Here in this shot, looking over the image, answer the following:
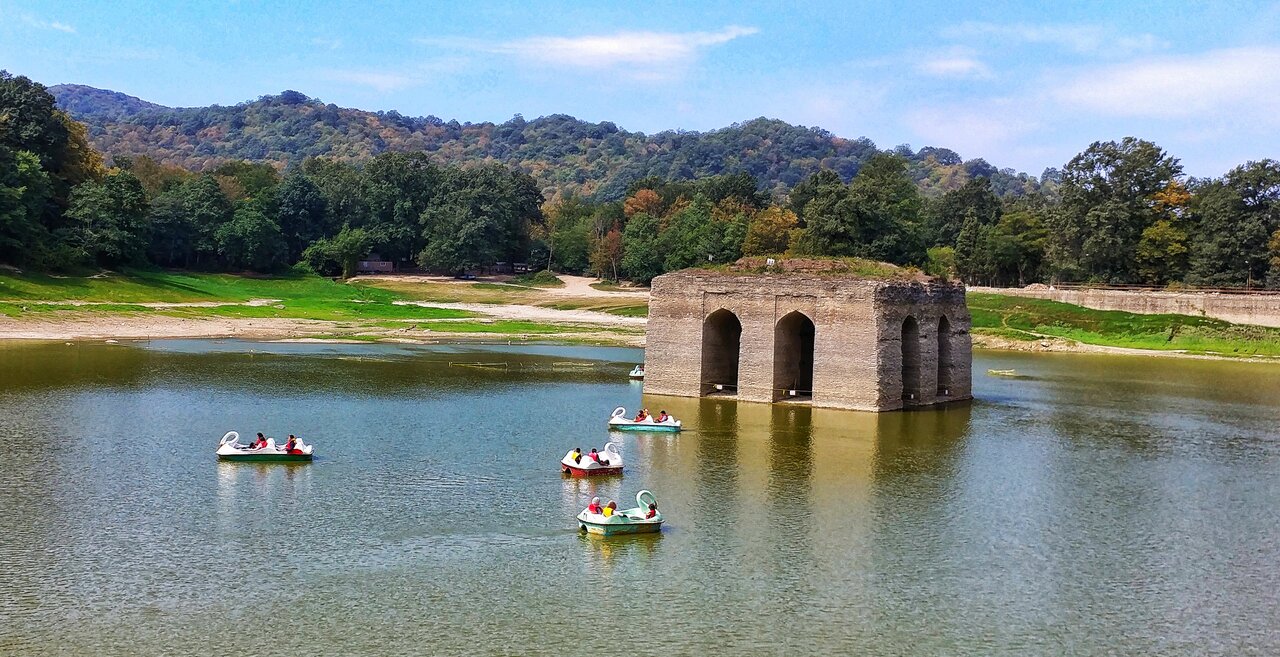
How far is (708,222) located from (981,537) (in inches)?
3102

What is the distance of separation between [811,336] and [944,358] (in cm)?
544

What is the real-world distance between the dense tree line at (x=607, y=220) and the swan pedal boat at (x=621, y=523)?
51.8 meters

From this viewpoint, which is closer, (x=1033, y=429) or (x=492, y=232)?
(x=1033, y=429)

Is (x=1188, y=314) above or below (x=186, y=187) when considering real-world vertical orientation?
below

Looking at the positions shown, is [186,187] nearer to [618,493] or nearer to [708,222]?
[708,222]

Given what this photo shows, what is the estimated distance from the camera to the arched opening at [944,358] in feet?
149

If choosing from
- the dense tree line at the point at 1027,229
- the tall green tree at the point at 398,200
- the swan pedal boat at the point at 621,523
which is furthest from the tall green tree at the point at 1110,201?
the swan pedal boat at the point at 621,523

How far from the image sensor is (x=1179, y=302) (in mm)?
79438

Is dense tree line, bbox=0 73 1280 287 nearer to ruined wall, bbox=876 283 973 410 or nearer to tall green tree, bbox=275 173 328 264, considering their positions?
tall green tree, bbox=275 173 328 264

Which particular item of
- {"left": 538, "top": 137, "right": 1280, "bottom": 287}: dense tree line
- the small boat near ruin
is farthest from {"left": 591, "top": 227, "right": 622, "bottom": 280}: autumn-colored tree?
the small boat near ruin

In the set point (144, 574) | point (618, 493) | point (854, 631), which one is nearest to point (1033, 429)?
point (618, 493)

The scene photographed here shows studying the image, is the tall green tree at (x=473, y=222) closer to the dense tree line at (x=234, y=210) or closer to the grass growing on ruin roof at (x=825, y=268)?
the dense tree line at (x=234, y=210)

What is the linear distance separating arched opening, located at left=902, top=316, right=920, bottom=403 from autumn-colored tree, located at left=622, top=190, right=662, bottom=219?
77164 millimetres

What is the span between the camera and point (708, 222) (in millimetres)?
102000
